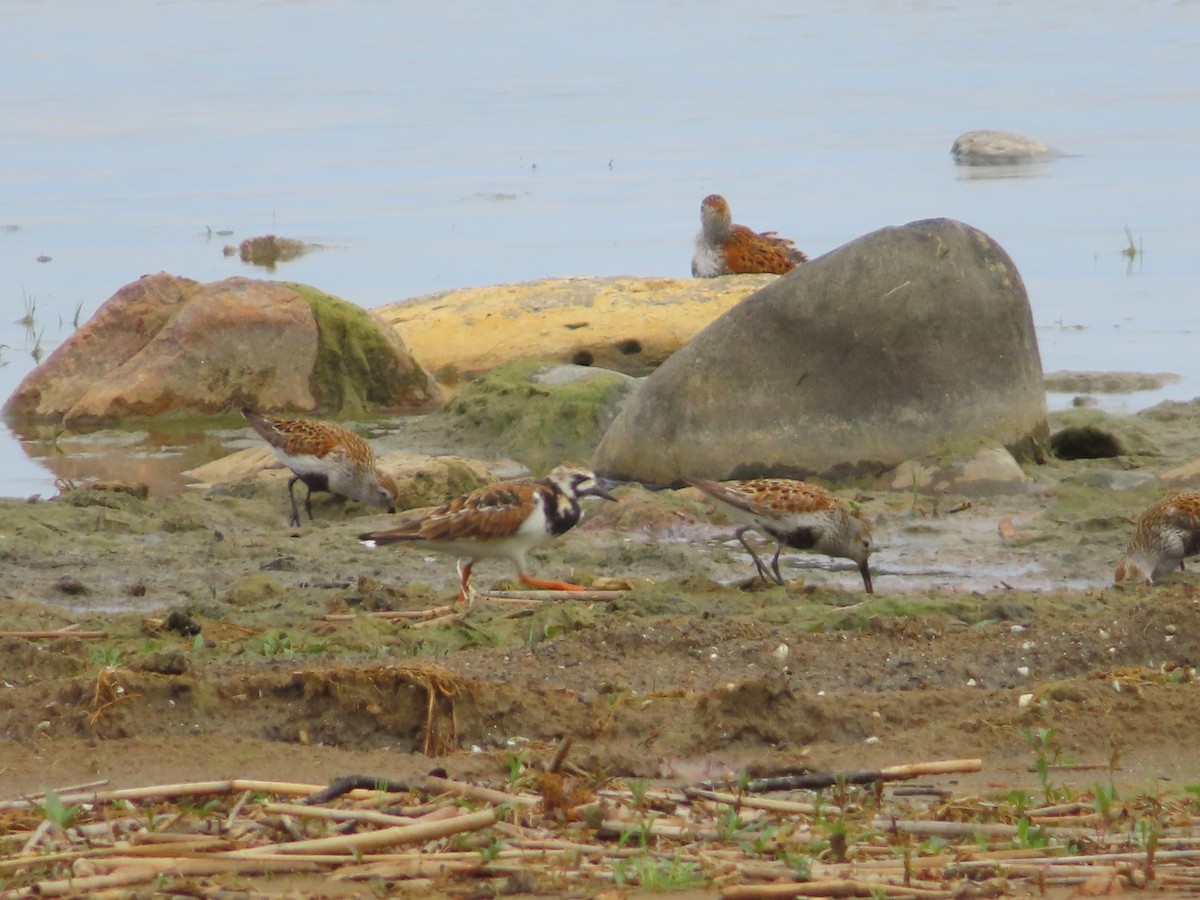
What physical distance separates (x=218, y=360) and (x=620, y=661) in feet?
25.8

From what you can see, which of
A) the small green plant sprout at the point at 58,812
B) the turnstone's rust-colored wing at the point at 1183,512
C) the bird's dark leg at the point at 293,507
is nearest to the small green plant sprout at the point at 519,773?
the small green plant sprout at the point at 58,812

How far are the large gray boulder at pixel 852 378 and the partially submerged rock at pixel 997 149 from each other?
11.1 m

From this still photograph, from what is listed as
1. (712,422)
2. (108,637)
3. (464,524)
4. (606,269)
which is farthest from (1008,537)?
(606,269)

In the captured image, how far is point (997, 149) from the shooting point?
22.6 metres

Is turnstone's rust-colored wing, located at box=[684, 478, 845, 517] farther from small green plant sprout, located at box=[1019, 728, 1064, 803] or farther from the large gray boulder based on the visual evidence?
small green plant sprout, located at box=[1019, 728, 1064, 803]

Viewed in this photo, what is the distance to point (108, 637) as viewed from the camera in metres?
7.67

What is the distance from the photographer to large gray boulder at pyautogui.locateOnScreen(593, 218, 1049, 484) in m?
11.2

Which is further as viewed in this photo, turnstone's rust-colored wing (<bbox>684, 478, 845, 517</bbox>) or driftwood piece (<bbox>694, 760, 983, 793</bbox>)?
turnstone's rust-colored wing (<bbox>684, 478, 845, 517</bbox>)

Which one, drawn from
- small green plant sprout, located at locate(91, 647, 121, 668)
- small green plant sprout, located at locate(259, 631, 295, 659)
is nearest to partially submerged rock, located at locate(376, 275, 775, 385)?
small green plant sprout, located at locate(259, 631, 295, 659)

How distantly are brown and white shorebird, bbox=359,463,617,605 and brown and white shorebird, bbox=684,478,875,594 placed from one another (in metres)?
0.85

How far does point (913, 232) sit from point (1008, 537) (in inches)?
101

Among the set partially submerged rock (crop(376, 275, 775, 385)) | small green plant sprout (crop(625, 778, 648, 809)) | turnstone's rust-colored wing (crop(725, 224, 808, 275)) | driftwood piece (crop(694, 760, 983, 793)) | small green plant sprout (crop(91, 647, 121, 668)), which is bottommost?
small green plant sprout (crop(91, 647, 121, 668))

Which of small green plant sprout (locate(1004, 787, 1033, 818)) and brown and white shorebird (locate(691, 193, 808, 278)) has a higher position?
brown and white shorebird (locate(691, 193, 808, 278))

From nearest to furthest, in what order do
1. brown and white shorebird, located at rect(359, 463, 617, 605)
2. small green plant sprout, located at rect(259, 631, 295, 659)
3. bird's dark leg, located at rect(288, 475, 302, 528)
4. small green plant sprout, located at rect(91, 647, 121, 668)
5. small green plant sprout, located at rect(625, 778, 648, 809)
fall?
small green plant sprout, located at rect(625, 778, 648, 809)
small green plant sprout, located at rect(91, 647, 121, 668)
small green plant sprout, located at rect(259, 631, 295, 659)
brown and white shorebird, located at rect(359, 463, 617, 605)
bird's dark leg, located at rect(288, 475, 302, 528)
